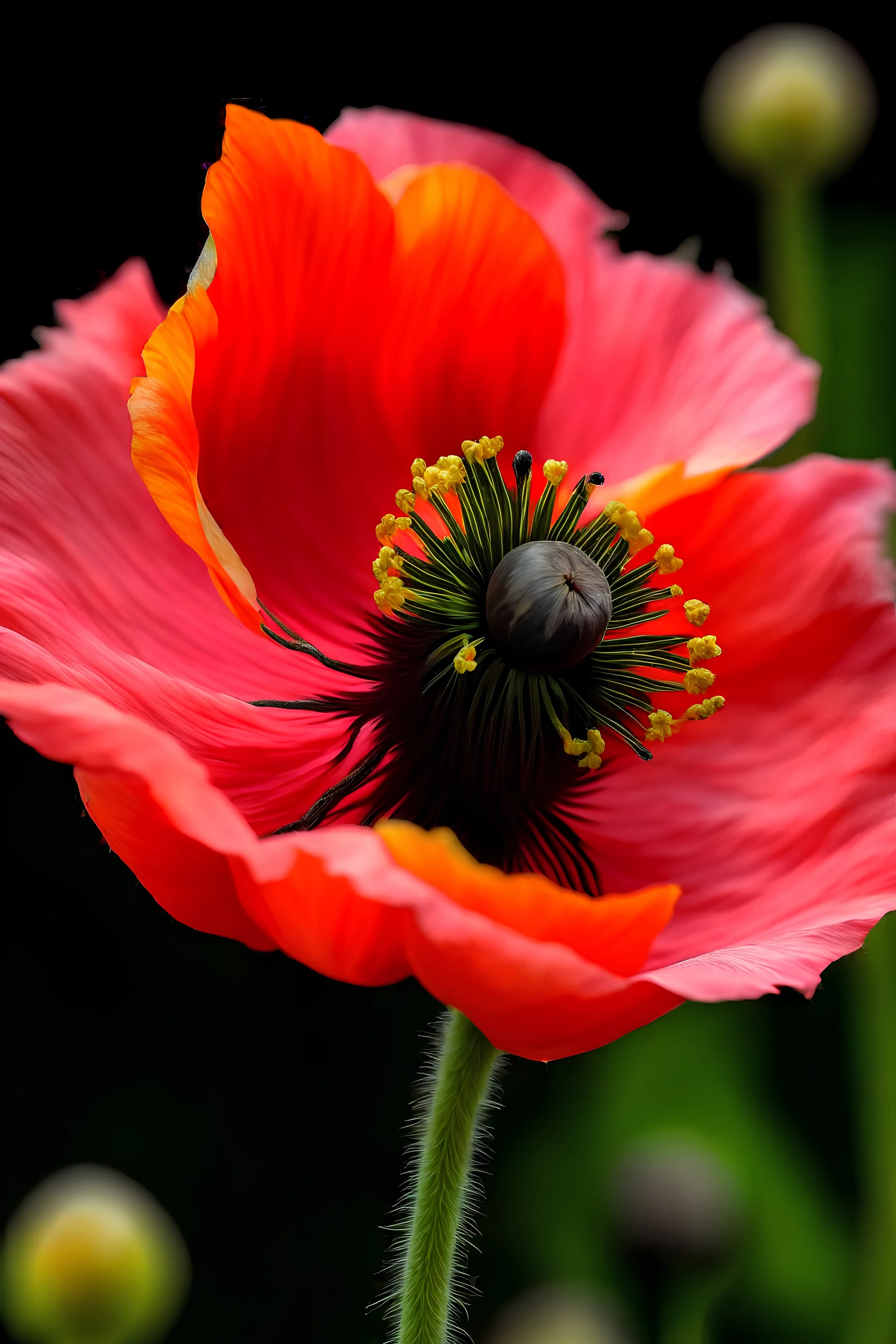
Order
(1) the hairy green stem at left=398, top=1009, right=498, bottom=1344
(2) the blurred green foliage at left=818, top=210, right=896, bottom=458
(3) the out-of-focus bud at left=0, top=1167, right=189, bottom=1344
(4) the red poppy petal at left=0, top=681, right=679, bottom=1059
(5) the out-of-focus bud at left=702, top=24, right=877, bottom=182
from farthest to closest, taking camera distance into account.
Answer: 1. (2) the blurred green foliage at left=818, top=210, right=896, bottom=458
2. (5) the out-of-focus bud at left=702, top=24, right=877, bottom=182
3. (3) the out-of-focus bud at left=0, top=1167, right=189, bottom=1344
4. (1) the hairy green stem at left=398, top=1009, right=498, bottom=1344
5. (4) the red poppy petal at left=0, top=681, right=679, bottom=1059

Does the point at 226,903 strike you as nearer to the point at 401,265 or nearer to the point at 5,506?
the point at 5,506

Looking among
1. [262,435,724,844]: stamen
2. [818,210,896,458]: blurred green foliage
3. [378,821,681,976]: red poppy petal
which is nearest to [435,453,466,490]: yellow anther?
[262,435,724,844]: stamen

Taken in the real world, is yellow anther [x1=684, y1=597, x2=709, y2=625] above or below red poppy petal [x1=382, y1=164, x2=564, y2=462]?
below

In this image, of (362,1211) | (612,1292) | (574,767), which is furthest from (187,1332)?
(574,767)

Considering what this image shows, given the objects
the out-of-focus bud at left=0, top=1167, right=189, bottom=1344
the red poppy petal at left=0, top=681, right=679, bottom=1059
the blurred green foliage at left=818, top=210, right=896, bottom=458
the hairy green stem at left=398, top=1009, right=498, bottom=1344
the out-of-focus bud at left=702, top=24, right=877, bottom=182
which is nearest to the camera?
the red poppy petal at left=0, top=681, right=679, bottom=1059

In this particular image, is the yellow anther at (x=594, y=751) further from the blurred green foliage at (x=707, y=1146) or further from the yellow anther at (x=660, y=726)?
the blurred green foliage at (x=707, y=1146)

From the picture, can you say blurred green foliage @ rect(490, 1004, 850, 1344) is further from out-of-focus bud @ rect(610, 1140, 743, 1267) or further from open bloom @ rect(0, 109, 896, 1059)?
open bloom @ rect(0, 109, 896, 1059)
